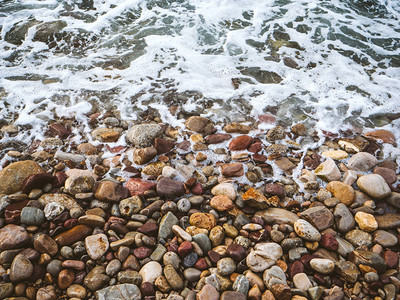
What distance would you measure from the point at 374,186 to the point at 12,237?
3.29 metres

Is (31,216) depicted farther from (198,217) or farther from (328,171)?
(328,171)

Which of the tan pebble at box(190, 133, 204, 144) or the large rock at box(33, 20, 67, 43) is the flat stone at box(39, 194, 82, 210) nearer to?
the tan pebble at box(190, 133, 204, 144)

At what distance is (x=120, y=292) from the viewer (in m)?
1.87

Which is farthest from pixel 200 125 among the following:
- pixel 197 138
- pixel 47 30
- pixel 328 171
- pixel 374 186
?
pixel 47 30

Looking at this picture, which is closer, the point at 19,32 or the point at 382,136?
the point at 382,136

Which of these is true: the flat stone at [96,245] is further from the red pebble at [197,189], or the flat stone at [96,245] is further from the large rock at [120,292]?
the red pebble at [197,189]

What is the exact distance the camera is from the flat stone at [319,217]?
232 cm

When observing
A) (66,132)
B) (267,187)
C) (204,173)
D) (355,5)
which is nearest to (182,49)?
(66,132)

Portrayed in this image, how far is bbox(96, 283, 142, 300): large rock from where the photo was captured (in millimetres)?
1844

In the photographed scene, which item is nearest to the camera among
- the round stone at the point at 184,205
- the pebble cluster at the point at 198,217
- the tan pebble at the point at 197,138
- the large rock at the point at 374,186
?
the pebble cluster at the point at 198,217

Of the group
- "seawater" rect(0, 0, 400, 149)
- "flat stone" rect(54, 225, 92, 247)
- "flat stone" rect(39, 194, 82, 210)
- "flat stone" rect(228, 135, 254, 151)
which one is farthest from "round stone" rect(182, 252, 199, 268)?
"seawater" rect(0, 0, 400, 149)

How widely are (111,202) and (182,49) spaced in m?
3.48

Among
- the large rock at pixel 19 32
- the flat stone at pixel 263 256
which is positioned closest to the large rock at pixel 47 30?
the large rock at pixel 19 32

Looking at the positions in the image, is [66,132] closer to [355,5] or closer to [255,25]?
[255,25]
